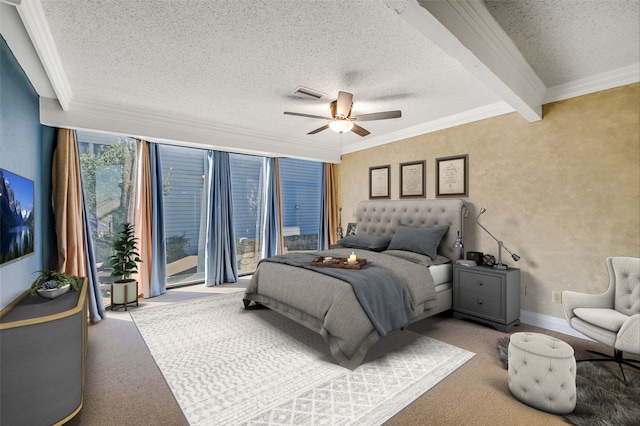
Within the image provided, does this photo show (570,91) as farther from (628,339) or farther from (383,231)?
(383,231)

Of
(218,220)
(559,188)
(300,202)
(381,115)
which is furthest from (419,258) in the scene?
(218,220)

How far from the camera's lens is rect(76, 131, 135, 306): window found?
4188mm

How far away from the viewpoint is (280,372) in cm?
243

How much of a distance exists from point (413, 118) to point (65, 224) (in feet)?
15.6

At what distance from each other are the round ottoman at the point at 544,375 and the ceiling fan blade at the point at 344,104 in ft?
8.49

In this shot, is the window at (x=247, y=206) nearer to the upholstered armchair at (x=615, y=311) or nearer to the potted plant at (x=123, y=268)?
the potted plant at (x=123, y=268)

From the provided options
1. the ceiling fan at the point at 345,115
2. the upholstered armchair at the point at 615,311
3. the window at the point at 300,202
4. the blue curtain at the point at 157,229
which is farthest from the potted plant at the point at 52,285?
the upholstered armchair at the point at 615,311

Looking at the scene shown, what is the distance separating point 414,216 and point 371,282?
2211 mm

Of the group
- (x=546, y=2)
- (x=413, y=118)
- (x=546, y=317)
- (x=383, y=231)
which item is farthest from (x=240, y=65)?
(x=546, y=317)

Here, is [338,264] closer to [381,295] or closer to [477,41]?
[381,295]

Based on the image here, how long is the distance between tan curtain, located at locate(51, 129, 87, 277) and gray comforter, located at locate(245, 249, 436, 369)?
2.12m

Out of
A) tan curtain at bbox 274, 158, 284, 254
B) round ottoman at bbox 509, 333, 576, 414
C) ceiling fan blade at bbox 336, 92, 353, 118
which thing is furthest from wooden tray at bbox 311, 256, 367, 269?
tan curtain at bbox 274, 158, 284, 254

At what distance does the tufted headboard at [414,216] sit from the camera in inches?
160

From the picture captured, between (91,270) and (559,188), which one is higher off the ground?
(559,188)
